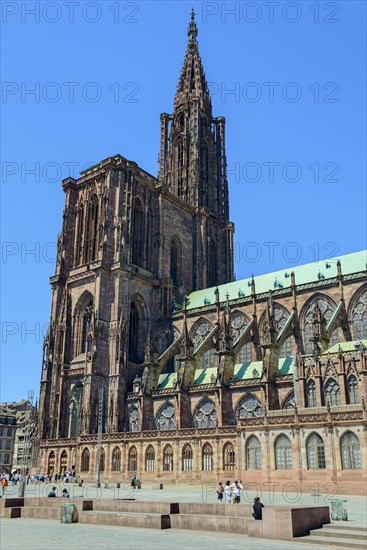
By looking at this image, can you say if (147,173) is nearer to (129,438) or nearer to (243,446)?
(129,438)

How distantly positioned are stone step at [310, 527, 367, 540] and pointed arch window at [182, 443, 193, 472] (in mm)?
28782

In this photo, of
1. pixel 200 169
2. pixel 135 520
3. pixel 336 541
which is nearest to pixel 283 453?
pixel 135 520

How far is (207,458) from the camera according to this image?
42.5 m

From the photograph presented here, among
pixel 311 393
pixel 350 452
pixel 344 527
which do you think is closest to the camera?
pixel 344 527

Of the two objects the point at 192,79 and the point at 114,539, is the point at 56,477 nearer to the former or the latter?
the point at 114,539

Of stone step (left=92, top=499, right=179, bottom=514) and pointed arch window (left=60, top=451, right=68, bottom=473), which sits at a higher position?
pointed arch window (left=60, top=451, right=68, bottom=473)

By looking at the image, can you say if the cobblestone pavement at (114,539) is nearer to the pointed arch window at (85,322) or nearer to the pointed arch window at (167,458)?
the pointed arch window at (167,458)

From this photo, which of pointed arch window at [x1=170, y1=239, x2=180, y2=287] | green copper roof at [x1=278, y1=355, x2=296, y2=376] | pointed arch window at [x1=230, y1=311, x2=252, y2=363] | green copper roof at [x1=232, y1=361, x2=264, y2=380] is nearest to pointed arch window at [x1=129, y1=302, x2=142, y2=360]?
pointed arch window at [x1=170, y1=239, x2=180, y2=287]

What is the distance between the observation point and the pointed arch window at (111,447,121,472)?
162 ft

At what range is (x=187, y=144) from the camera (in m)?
83.2

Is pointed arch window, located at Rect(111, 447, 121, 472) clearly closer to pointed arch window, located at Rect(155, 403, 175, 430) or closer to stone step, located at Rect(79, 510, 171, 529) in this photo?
pointed arch window, located at Rect(155, 403, 175, 430)

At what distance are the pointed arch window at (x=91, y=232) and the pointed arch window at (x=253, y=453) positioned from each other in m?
33.9

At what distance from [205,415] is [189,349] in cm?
723

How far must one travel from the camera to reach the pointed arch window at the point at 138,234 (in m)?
67.1
